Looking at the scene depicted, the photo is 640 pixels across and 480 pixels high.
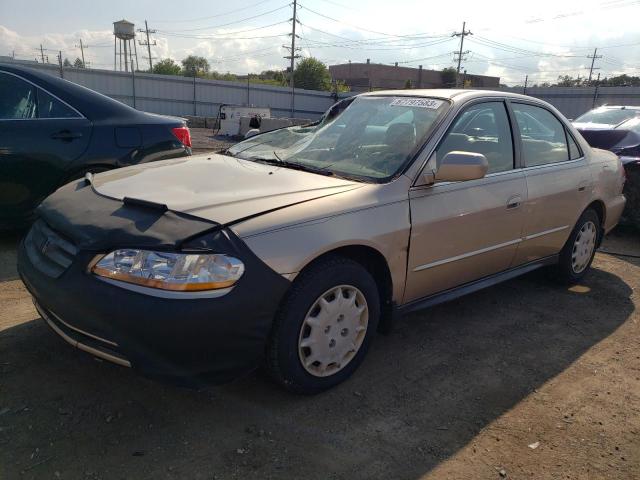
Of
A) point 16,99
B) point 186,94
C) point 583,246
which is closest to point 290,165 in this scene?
point 16,99

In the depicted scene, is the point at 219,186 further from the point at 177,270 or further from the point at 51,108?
the point at 51,108

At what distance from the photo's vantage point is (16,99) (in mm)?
4348

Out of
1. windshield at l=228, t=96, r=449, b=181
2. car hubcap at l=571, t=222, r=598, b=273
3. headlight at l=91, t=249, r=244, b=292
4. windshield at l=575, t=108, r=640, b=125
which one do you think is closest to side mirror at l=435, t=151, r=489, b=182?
windshield at l=228, t=96, r=449, b=181

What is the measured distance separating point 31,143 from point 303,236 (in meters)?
3.15

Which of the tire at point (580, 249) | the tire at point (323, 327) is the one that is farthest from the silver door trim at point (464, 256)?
the tire at point (580, 249)

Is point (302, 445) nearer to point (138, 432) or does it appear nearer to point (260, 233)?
point (138, 432)

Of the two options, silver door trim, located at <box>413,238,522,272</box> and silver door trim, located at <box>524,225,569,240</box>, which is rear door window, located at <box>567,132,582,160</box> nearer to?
silver door trim, located at <box>524,225,569,240</box>

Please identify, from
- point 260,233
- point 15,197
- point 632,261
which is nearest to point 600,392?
point 260,233

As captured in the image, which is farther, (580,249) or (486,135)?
(580,249)

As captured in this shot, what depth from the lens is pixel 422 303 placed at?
10.3ft

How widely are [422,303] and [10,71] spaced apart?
397cm

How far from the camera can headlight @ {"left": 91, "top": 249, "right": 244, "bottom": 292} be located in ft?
6.92

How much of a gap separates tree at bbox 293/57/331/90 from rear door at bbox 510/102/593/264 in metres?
63.1

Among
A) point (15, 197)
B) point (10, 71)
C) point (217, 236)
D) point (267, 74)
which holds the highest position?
point (267, 74)
